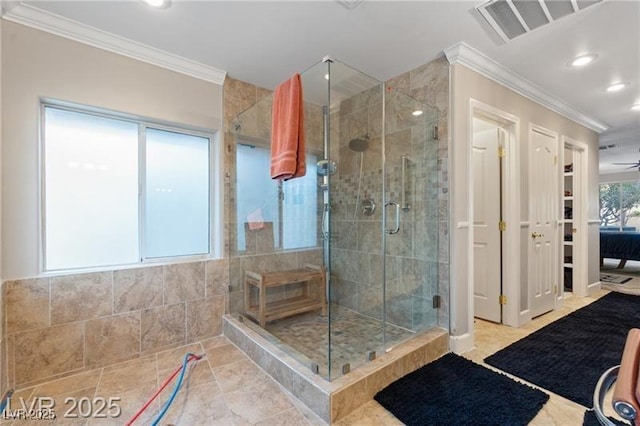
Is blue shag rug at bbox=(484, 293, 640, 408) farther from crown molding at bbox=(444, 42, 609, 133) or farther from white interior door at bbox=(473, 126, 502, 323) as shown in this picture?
crown molding at bbox=(444, 42, 609, 133)

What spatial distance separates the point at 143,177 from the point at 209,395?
5.79 feet

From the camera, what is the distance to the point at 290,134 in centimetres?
203

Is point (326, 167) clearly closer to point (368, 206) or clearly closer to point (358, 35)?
point (368, 206)

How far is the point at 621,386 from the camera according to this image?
Result: 0.82 m

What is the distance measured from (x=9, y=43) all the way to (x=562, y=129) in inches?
207

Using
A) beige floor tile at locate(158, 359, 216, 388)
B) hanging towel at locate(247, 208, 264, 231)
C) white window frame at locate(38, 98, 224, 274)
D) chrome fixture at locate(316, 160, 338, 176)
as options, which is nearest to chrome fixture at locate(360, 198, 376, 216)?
chrome fixture at locate(316, 160, 338, 176)

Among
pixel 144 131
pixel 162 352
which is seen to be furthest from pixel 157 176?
pixel 162 352

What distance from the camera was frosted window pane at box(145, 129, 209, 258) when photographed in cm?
247

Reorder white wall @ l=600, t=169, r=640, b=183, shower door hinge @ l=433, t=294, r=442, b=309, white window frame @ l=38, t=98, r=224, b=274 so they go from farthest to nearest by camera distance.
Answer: white wall @ l=600, t=169, r=640, b=183 < shower door hinge @ l=433, t=294, r=442, b=309 < white window frame @ l=38, t=98, r=224, b=274

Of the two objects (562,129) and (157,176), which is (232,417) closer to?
(157,176)

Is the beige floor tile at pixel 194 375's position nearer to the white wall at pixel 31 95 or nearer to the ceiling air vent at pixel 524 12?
the white wall at pixel 31 95

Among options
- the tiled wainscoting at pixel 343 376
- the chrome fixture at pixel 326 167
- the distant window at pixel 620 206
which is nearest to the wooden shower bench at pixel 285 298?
the tiled wainscoting at pixel 343 376

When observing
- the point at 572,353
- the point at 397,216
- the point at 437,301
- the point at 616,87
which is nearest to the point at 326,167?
the point at 397,216

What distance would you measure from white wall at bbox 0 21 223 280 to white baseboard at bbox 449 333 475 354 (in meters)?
3.06
